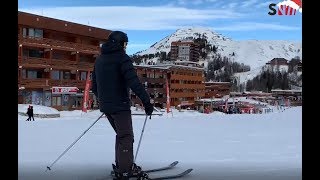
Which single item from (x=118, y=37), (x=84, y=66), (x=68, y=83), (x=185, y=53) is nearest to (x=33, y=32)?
(x=68, y=83)

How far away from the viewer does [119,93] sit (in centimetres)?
338

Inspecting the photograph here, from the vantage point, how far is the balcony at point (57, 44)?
108 ft

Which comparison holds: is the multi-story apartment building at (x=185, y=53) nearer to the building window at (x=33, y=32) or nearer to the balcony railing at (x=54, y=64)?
the balcony railing at (x=54, y=64)

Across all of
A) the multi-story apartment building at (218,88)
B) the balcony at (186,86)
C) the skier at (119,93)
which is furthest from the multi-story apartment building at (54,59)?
the multi-story apartment building at (218,88)

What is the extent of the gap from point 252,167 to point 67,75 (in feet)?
111

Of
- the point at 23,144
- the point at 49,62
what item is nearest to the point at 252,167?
the point at 23,144

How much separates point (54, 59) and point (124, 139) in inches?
1305

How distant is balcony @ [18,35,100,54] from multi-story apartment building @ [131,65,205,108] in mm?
5390

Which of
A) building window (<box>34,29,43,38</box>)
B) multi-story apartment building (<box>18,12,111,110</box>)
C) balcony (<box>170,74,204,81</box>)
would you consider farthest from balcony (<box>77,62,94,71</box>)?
balcony (<box>170,74,204,81</box>)

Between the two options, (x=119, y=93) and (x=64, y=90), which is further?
(x=64, y=90)

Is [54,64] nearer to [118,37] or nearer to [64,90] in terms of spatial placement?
[64,90]

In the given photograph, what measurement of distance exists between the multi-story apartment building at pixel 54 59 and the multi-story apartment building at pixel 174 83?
5.86 m
